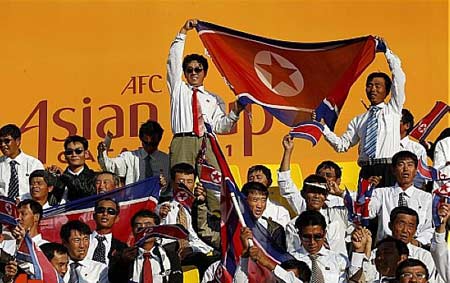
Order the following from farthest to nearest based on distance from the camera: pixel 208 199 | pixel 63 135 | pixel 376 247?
pixel 63 135 < pixel 208 199 < pixel 376 247

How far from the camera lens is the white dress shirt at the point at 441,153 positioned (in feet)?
65.3

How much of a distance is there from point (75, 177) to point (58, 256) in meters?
1.99

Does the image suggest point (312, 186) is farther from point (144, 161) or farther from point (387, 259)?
point (144, 161)

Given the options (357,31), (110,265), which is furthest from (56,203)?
(357,31)

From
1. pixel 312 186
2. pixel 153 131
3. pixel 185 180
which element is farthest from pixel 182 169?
pixel 312 186

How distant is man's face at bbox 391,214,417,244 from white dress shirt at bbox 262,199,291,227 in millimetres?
1448

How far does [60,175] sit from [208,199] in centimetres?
159

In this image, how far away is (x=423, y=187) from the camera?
19141 mm

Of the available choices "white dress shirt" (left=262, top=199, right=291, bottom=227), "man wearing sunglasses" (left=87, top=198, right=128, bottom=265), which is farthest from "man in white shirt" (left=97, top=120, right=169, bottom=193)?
"man wearing sunglasses" (left=87, top=198, right=128, bottom=265)

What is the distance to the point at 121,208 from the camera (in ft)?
60.5

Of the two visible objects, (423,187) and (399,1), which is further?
(399,1)

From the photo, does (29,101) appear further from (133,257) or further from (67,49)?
(133,257)

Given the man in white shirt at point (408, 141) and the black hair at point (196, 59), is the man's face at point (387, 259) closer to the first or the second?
the man in white shirt at point (408, 141)

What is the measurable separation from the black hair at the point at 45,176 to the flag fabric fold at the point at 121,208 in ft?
1.36
